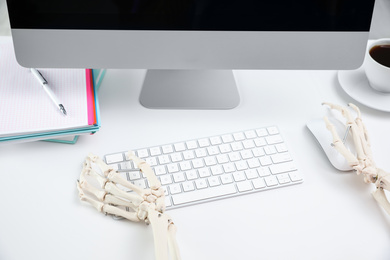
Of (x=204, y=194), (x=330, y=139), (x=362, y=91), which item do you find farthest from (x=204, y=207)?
(x=362, y=91)

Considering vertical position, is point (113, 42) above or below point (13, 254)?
above

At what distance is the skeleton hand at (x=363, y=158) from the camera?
59 cm

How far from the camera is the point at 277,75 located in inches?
32.2

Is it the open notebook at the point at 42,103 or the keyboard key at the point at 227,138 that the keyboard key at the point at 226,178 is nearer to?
the keyboard key at the point at 227,138

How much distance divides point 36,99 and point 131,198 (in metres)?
0.26

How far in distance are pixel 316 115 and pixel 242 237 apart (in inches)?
11.2

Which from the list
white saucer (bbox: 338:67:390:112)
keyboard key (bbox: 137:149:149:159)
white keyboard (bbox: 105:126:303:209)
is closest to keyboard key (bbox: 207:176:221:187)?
white keyboard (bbox: 105:126:303:209)

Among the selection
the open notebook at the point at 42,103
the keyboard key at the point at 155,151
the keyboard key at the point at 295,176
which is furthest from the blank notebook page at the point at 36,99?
the keyboard key at the point at 295,176

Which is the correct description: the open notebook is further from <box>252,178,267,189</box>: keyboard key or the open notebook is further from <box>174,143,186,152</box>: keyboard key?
<box>252,178,267,189</box>: keyboard key

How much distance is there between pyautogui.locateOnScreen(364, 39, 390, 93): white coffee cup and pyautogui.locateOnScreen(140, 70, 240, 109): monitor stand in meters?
0.23

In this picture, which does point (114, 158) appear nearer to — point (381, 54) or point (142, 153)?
point (142, 153)
